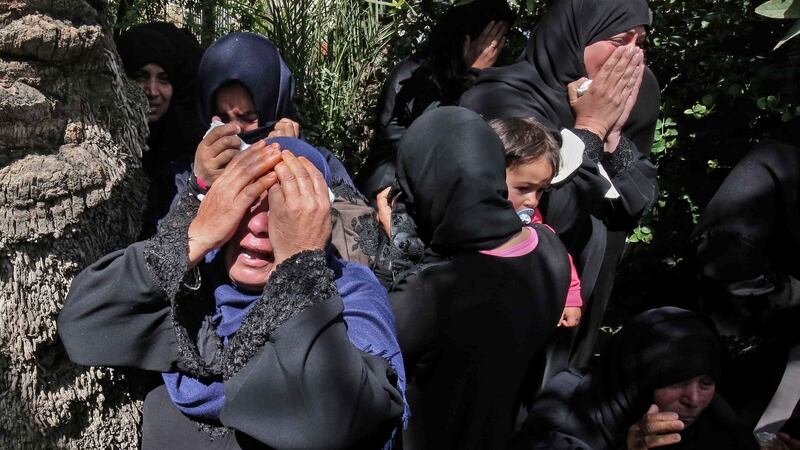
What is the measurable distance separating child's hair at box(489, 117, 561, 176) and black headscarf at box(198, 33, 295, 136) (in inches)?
27.9

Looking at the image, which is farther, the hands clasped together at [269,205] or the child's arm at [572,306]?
the child's arm at [572,306]

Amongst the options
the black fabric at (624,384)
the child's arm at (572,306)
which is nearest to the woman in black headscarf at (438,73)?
the child's arm at (572,306)

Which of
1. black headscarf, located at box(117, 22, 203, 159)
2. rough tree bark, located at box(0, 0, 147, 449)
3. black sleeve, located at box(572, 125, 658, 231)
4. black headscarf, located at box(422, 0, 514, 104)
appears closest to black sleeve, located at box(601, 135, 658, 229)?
black sleeve, located at box(572, 125, 658, 231)

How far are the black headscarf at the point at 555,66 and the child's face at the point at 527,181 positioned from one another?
2.10 ft

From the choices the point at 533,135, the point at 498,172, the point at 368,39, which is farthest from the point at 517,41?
the point at 498,172

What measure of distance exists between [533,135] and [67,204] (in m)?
1.38

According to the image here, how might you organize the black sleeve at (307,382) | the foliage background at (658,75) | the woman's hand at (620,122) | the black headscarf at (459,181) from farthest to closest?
the foliage background at (658,75)
the woman's hand at (620,122)
the black headscarf at (459,181)
the black sleeve at (307,382)

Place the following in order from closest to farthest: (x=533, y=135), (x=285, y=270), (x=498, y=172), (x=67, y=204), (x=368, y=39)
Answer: (x=285, y=270), (x=67, y=204), (x=498, y=172), (x=533, y=135), (x=368, y=39)

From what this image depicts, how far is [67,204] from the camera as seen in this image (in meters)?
1.87

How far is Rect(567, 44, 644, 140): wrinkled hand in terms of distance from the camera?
10.5 ft

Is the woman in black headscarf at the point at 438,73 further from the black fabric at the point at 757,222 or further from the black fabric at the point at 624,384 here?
the black fabric at the point at 624,384

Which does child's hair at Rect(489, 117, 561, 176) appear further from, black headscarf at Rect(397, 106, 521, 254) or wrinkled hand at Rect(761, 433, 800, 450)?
wrinkled hand at Rect(761, 433, 800, 450)

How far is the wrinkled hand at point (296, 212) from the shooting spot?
1.70 metres

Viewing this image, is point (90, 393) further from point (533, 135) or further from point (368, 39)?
point (368, 39)
